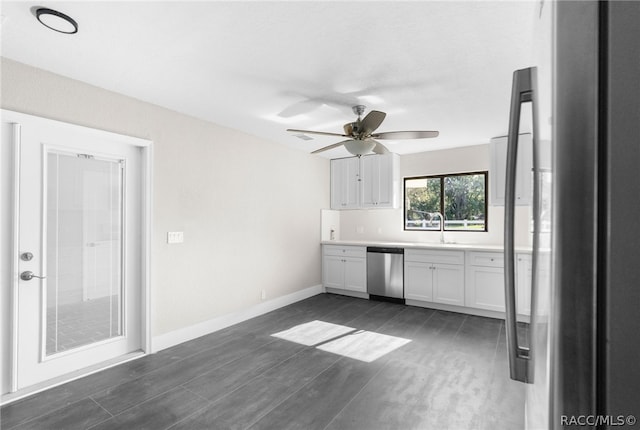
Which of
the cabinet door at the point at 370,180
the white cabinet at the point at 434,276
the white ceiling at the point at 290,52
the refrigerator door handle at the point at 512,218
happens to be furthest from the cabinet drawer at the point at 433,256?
the refrigerator door handle at the point at 512,218

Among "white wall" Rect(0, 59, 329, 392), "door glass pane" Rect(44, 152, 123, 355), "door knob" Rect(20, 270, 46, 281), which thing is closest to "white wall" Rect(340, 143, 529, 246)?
"white wall" Rect(0, 59, 329, 392)

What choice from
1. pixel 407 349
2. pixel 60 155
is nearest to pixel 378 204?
pixel 407 349

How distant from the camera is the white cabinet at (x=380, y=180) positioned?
5586 millimetres

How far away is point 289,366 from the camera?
117 inches

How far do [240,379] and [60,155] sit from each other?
249 cm

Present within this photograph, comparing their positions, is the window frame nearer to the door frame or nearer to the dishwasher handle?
the dishwasher handle

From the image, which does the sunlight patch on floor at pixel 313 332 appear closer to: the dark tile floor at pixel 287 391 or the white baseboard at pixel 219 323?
the dark tile floor at pixel 287 391

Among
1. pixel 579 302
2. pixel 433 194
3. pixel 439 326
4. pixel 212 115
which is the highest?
pixel 212 115

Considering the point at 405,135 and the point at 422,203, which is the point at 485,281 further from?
the point at 405,135

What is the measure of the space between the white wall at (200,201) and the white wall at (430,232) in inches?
55.1

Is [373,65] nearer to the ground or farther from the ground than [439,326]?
farther from the ground

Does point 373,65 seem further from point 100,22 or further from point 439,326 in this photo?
point 439,326

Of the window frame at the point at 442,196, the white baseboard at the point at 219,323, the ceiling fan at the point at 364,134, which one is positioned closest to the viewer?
the ceiling fan at the point at 364,134

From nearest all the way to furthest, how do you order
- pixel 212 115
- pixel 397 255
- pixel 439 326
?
pixel 212 115 → pixel 439 326 → pixel 397 255
